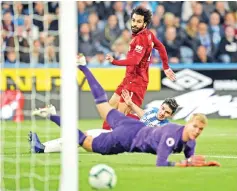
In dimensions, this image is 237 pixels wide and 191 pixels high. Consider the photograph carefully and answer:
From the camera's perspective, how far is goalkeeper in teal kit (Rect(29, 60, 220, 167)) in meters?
8.94

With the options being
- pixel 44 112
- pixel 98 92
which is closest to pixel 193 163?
pixel 98 92

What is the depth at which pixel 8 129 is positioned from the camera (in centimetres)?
1459

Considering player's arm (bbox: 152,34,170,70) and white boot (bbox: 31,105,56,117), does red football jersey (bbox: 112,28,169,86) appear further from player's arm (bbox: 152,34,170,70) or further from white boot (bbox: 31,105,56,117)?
white boot (bbox: 31,105,56,117)

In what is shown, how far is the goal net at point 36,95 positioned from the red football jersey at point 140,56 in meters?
→ 0.91

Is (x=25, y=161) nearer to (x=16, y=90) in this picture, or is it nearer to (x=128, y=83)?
(x=128, y=83)

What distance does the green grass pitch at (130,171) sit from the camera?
327 inches

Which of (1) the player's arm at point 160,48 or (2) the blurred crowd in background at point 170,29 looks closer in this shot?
(1) the player's arm at point 160,48

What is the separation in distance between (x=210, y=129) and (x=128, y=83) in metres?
4.39

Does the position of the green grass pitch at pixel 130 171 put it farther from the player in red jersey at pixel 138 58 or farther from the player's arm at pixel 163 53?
the player's arm at pixel 163 53

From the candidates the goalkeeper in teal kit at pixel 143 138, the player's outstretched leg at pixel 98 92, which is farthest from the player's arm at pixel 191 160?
the player's outstretched leg at pixel 98 92

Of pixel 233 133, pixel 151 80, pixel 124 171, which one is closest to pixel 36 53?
pixel 151 80

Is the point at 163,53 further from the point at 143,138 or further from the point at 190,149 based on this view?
the point at 190,149

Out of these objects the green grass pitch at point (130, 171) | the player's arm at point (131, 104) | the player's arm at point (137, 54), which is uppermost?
the player's arm at point (137, 54)

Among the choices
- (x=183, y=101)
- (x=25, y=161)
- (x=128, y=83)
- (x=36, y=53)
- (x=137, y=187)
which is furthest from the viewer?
(x=183, y=101)
